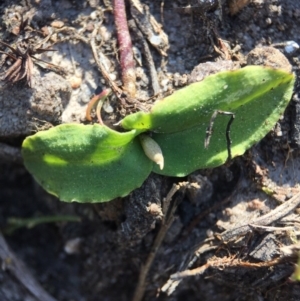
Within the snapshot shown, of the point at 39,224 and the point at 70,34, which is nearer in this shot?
the point at 70,34

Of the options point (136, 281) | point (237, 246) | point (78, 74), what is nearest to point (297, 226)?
point (237, 246)

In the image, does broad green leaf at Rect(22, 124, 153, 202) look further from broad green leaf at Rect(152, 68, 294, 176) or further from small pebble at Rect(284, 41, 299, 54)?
small pebble at Rect(284, 41, 299, 54)

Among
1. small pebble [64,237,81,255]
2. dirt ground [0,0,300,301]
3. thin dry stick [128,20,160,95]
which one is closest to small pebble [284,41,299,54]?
dirt ground [0,0,300,301]

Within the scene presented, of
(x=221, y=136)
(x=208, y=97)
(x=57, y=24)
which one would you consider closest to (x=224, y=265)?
(x=221, y=136)

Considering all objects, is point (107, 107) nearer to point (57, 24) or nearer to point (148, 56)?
point (148, 56)

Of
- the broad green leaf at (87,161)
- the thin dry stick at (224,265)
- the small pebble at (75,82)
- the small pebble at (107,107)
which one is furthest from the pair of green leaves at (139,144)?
the thin dry stick at (224,265)

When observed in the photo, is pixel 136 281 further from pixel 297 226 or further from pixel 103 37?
pixel 103 37
